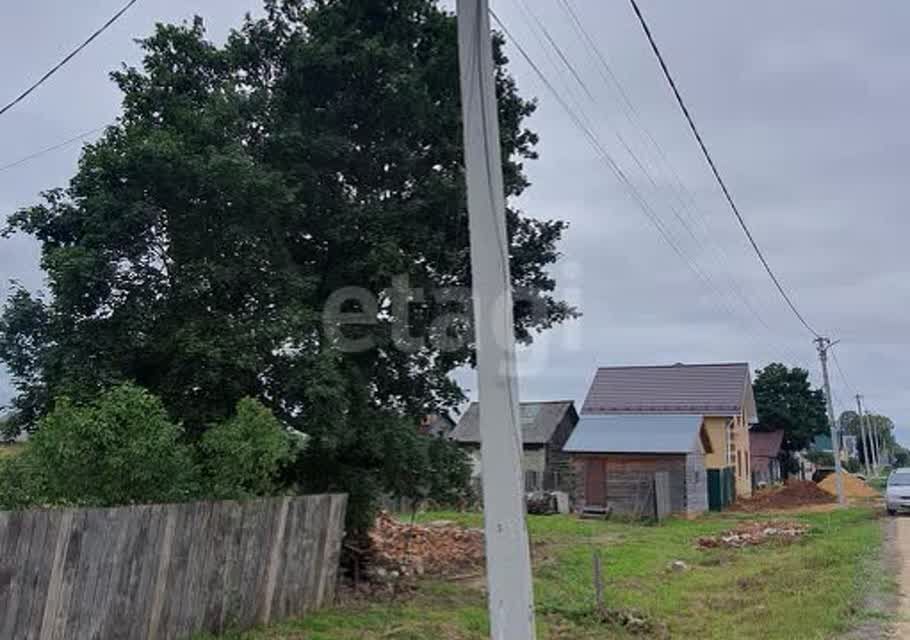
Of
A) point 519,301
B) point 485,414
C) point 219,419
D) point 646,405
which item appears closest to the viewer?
point 485,414

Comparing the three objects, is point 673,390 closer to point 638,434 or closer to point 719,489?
point 719,489

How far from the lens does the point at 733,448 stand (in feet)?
107

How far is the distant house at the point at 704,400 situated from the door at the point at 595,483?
467 centimetres

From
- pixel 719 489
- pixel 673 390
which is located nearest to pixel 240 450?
pixel 719 489

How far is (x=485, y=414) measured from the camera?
559 centimetres

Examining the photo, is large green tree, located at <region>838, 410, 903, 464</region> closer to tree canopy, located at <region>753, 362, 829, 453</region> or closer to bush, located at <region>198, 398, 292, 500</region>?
tree canopy, located at <region>753, 362, 829, 453</region>

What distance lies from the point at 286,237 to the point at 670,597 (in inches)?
279

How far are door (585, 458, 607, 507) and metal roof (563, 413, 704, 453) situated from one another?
0.50m

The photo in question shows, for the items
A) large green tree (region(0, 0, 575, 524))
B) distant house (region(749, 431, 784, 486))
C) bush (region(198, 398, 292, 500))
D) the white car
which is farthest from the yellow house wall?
bush (region(198, 398, 292, 500))

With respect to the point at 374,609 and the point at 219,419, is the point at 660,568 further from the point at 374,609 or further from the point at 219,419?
the point at 219,419

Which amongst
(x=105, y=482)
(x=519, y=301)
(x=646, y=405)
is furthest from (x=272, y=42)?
(x=646, y=405)

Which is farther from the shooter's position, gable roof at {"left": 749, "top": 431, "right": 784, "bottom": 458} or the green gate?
gable roof at {"left": 749, "top": 431, "right": 784, "bottom": 458}

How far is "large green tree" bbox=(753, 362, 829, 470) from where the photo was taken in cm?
4641

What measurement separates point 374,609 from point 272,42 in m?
7.91
